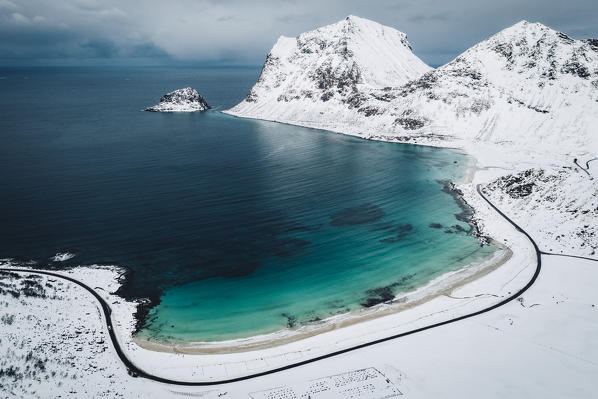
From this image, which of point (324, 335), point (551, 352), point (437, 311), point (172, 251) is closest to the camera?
point (551, 352)

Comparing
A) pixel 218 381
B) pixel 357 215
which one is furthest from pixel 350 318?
pixel 357 215

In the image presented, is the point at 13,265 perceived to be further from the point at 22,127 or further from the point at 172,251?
the point at 22,127

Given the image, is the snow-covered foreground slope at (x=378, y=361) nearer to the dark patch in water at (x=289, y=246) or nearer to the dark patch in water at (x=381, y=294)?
the dark patch in water at (x=381, y=294)

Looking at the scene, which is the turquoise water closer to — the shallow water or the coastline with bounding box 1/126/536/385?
the shallow water

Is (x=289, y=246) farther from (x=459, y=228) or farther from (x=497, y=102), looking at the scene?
(x=497, y=102)

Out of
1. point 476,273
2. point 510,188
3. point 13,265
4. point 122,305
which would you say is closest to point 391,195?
point 510,188

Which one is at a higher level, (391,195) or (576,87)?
(576,87)
